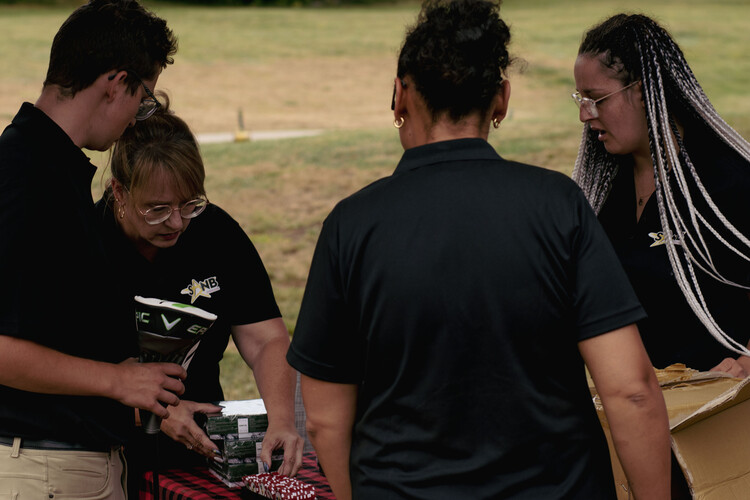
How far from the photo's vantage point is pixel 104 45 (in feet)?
6.23

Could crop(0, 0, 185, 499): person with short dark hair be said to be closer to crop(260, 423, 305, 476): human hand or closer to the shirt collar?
crop(260, 423, 305, 476): human hand

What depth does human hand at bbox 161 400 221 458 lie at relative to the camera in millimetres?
2328

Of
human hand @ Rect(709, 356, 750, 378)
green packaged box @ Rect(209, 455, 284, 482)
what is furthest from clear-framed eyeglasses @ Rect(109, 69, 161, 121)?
human hand @ Rect(709, 356, 750, 378)

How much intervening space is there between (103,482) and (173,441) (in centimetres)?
48

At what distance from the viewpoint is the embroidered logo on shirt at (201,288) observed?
246 centimetres

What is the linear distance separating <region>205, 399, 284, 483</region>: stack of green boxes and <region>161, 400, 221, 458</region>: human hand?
2 cm

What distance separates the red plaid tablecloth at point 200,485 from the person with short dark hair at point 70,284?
0.85ft

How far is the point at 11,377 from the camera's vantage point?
68.8 inches

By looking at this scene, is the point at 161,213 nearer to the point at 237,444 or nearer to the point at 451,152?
the point at 237,444

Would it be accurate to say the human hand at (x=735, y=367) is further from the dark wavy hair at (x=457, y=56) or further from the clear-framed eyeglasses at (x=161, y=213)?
the clear-framed eyeglasses at (x=161, y=213)

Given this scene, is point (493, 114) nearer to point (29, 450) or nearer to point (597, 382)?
point (597, 382)

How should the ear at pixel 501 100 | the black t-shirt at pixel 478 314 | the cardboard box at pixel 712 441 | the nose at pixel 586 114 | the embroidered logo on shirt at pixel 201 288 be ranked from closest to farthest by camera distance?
the black t-shirt at pixel 478 314 → the ear at pixel 501 100 → the cardboard box at pixel 712 441 → the embroidered logo on shirt at pixel 201 288 → the nose at pixel 586 114

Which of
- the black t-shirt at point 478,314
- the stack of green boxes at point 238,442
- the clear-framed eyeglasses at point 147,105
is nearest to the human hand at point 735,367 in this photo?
the black t-shirt at point 478,314

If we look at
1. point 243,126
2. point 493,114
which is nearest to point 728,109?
point 243,126
